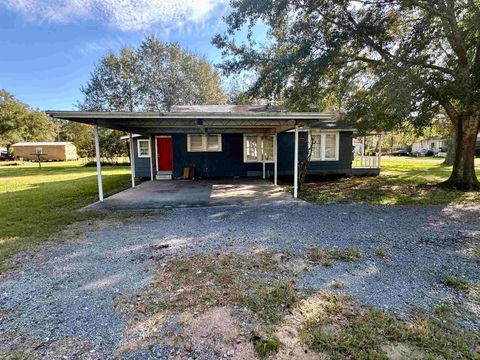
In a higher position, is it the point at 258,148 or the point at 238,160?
the point at 258,148

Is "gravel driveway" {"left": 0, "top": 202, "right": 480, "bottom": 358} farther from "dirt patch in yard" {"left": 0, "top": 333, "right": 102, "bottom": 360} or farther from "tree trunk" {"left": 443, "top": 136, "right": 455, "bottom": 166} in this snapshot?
"tree trunk" {"left": 443, "top": 136, "right": 455, "bottom": 166}

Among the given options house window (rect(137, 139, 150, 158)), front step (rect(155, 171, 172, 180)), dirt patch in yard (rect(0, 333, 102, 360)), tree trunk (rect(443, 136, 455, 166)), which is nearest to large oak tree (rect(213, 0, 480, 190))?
front step (rect(155, 171, 172, 180))

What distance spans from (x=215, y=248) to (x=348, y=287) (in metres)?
2.03

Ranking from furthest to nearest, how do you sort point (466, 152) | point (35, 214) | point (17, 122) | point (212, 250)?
point (17, 122) → point (466, 152) → point (35, 214) → point (212, 250)

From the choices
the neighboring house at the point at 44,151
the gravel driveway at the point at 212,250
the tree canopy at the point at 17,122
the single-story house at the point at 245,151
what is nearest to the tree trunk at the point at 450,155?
the single-story house at the point at 245,151

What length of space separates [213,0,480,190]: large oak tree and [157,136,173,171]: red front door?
199 inches

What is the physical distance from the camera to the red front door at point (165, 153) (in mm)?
13336

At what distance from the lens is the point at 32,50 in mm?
27344

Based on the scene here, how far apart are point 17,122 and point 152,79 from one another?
2051 cm

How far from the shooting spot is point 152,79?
27594 millimetres

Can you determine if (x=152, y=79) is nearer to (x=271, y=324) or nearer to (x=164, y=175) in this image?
(x=164, y=175)

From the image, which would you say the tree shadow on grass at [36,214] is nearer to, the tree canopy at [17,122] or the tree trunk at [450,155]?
the tree trunk at [450,155]

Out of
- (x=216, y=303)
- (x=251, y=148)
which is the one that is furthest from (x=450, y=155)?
(x=216, y=303)

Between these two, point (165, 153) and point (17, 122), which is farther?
point (17, 122)
